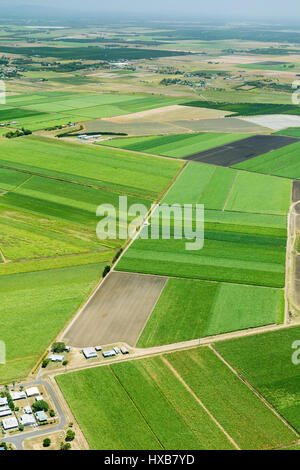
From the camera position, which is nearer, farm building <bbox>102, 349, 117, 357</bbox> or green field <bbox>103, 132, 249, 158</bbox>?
farm building <bbox>102, 349, 117, 357</bbox>

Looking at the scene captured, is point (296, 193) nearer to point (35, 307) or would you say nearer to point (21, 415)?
point (35, 307)

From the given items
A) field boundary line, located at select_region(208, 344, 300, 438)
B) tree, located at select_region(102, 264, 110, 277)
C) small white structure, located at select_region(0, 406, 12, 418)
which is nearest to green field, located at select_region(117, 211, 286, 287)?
tree, located at select_region(102, 264, 110, 277)

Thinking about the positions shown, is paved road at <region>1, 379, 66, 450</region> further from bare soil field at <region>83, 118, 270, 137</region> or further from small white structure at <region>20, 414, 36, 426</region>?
bare soil field at <region>83, 118, 270, 137</region>

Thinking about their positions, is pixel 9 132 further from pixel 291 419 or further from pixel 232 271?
pixel 291 419

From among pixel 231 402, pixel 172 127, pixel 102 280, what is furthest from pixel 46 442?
pixel 172 127

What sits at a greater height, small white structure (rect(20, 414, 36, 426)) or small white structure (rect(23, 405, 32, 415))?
small white structure (rect(23, 405, 32, 415))

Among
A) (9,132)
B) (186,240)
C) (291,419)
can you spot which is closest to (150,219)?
(186,240)
